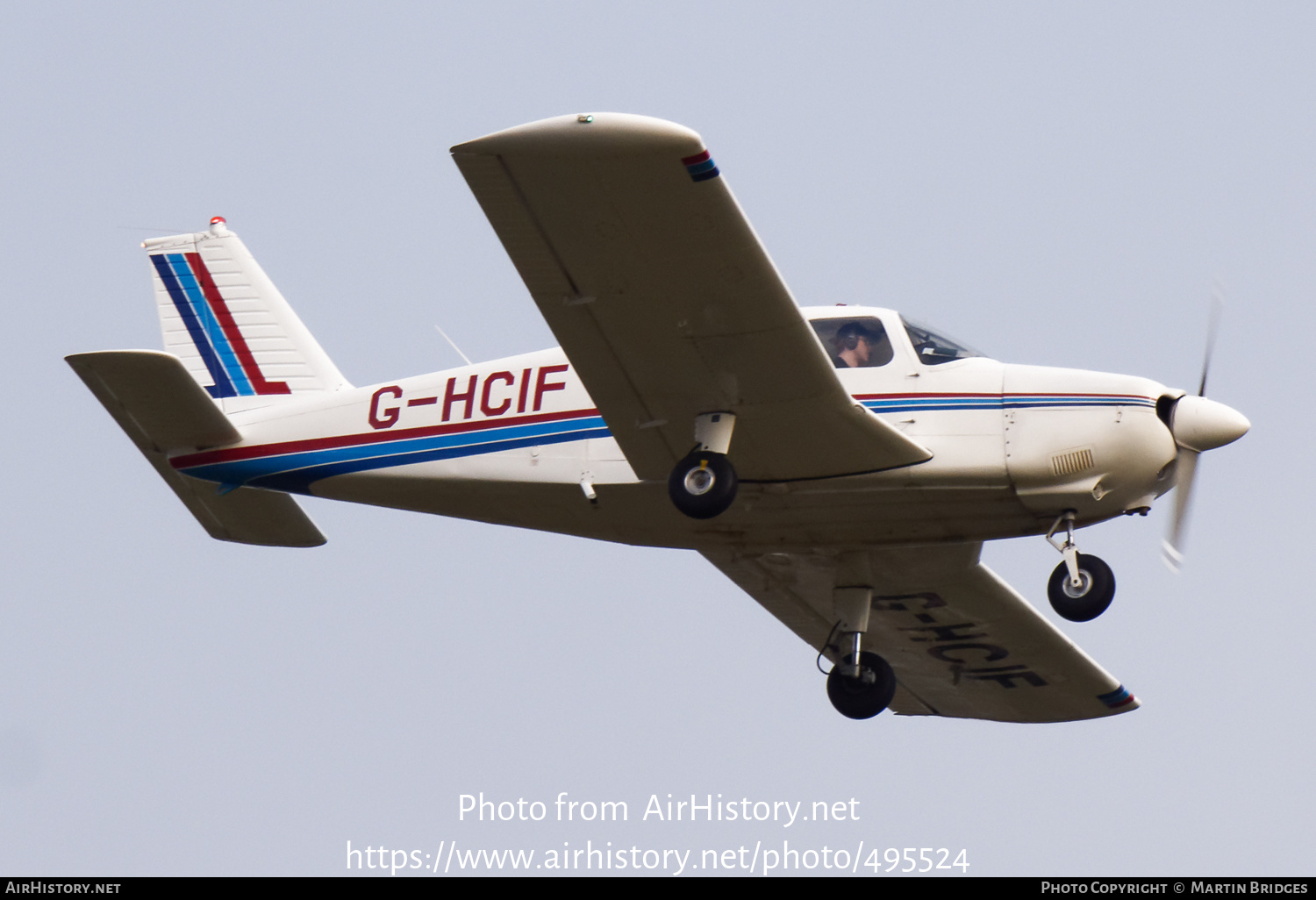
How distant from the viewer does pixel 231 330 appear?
16266 millimetres

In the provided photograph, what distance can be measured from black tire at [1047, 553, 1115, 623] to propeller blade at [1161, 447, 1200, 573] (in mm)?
612

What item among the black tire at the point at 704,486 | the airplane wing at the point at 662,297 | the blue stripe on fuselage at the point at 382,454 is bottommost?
the black tire at the point at 704,486

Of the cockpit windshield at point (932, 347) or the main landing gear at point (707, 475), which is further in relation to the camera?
the cockpit windshield at point (932, 347)

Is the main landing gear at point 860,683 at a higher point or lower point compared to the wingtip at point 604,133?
lower

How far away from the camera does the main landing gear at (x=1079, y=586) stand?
1305 centimetres

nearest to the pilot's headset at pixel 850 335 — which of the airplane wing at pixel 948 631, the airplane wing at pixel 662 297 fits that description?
the airplane wing at pixel 662 297

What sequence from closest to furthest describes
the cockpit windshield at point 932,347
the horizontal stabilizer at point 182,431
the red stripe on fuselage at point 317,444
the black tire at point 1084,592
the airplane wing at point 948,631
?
the black tire at point 1084,592 < the cockpit windshield at point 932,347 < the horizontal stabilizer at point 182,431 < the red stripe on fuselage at point 317,444 < the airplane wing at point 948,631

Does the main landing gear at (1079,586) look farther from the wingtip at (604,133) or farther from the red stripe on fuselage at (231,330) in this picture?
the red stripe on fuselage at (231,330)

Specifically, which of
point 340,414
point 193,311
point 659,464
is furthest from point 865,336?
point 193,311

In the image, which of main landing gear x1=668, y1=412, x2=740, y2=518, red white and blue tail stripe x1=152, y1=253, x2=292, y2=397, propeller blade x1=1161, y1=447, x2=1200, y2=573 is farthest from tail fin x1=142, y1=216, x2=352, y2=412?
propeller blade x1=1161, y1=447, x2=1200, y2=573

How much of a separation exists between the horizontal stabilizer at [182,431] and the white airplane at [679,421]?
2 centimetres

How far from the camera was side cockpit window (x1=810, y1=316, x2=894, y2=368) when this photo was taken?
533 inches

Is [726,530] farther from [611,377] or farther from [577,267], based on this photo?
[577,267]

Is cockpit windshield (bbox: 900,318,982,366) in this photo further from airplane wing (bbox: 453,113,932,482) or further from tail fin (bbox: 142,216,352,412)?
tail fin (bbox: 142,216,352,412)
